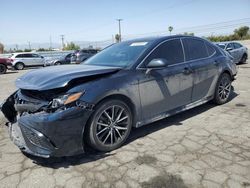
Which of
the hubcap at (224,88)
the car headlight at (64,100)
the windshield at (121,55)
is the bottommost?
the hubcap at (224,88)

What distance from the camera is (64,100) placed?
3.00m

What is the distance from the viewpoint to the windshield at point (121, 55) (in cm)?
393

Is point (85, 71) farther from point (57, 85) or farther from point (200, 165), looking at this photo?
point (200, 165)

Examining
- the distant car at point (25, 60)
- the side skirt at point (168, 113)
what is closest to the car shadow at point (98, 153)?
the side skirt at point (168, 113)

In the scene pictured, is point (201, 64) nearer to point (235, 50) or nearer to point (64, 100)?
point (64, 100)

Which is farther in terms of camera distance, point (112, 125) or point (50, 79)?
point (112, 125)

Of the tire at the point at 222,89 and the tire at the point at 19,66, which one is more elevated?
the tire at the point at 222,89

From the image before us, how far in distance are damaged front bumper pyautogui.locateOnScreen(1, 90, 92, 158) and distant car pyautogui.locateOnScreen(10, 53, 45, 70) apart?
67.9 ft

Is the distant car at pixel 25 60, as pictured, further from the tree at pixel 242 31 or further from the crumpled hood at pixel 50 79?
the tree at pixel 242 31

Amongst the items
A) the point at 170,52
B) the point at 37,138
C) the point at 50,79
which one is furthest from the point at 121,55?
the point at 37,138

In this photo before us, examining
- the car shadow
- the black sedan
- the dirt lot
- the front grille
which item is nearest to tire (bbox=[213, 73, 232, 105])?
the car shadow

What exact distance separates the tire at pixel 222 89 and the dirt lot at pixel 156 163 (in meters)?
1.13

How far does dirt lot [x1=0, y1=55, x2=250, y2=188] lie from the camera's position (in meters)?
2.78

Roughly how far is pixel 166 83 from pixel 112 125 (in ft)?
3.97
